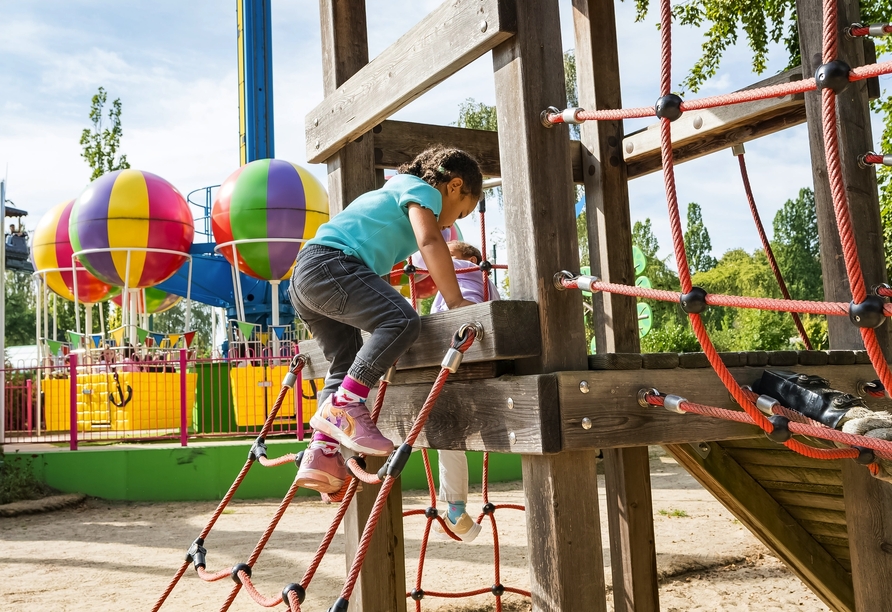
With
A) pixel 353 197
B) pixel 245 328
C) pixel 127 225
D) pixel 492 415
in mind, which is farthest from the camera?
pixel 127 225

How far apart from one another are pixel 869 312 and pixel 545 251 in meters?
0.81

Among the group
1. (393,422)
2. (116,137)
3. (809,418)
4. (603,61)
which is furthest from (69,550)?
(116,137)

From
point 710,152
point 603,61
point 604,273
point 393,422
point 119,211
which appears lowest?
point 393,422

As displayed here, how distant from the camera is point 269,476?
9.23 metres

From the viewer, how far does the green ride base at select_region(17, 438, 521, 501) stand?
9.08m

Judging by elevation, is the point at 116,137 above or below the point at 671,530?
above

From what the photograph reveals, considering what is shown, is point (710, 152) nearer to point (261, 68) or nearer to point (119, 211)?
point (119, 211)

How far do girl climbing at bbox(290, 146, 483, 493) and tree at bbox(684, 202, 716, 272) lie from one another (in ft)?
164

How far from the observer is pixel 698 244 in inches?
2073

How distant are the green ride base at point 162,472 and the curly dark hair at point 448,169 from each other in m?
6.61

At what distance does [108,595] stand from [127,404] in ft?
18.7

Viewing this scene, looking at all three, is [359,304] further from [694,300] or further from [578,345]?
[694,300]

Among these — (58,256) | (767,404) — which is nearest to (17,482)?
(58,256)

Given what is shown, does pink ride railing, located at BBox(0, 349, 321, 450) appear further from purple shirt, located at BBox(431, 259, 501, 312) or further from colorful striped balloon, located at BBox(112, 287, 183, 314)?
purple shirt, located at BBox(431, 259, 501, 312)
